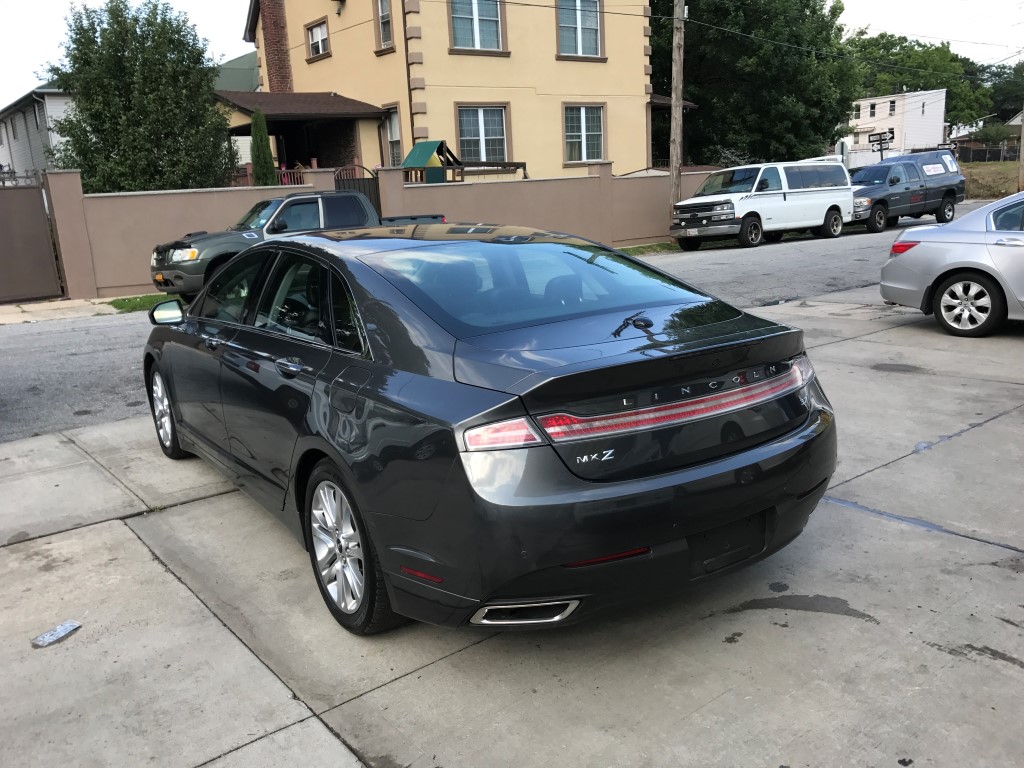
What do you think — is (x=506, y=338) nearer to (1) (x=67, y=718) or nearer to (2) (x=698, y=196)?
(1) (x=67, y=718)

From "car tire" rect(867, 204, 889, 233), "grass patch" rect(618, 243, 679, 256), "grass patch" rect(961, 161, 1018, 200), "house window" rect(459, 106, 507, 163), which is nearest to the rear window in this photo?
"grass patch" rect(618, 243, 679, 256)

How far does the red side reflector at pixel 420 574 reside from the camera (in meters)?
3.05

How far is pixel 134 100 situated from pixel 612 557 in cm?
2105

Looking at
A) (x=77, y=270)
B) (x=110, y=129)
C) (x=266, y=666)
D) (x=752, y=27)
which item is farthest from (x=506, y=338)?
(x=752, y=27)

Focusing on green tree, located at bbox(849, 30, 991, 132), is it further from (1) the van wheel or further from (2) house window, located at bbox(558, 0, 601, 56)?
(1) the van wheel

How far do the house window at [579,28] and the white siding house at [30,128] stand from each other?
50.8 ft

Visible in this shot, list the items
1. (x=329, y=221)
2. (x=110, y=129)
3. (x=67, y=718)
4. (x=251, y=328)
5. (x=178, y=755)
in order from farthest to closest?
(x=110, y=129) < (x=329, y=221) < (x=251, y=328) < (x=67, y=718) < (x=178, y=755)

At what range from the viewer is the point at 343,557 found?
3609 mm

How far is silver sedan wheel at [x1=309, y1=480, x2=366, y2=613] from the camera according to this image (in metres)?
3.53

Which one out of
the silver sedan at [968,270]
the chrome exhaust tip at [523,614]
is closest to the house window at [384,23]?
the silver sedan at [968,270]

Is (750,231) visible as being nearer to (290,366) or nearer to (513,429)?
(290,366)

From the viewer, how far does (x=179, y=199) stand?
1745 centimetres

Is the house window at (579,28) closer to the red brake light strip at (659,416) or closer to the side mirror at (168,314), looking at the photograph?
the side mirror at (168,314)

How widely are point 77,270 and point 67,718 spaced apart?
15465 millimetres
